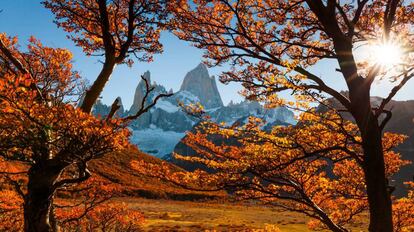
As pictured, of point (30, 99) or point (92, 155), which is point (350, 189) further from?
point (30, 99)

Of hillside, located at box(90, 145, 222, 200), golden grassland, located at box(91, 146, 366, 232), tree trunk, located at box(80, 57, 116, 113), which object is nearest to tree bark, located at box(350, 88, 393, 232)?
tree trunk, located at box(80, 57, 116, 113)

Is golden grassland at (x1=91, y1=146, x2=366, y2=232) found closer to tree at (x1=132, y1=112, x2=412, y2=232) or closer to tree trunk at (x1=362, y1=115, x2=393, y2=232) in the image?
tree at (x1=132, y1=112, x2=412, y2=232)

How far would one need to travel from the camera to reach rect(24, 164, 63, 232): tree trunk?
27.8ft

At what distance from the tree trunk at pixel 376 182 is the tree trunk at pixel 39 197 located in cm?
710

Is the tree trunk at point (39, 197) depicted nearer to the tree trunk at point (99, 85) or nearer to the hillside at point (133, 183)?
the tree trunk at point (99, 85)

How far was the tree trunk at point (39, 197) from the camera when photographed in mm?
8477

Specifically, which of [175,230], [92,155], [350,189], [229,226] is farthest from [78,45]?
[229,226]

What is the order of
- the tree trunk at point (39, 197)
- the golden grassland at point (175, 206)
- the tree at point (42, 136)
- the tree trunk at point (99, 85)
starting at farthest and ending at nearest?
the golden grassland at point (175, 206), the tree trunk at point (99, 85), the tree trunk at point (39, 197), the tree at point (42, 136)

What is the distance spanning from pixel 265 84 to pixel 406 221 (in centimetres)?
1232

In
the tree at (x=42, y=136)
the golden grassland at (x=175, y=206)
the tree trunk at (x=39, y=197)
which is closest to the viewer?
the tree at (x=42, y=136)

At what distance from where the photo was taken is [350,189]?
14125 millimetres

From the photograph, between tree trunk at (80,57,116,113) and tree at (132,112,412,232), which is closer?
tree at (132,112,412,232)

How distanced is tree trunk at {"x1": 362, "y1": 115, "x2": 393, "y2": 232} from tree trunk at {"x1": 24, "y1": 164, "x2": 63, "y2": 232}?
23.3ft

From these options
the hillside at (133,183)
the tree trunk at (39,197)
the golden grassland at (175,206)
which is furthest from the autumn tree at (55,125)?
the hillside at (133,183)
